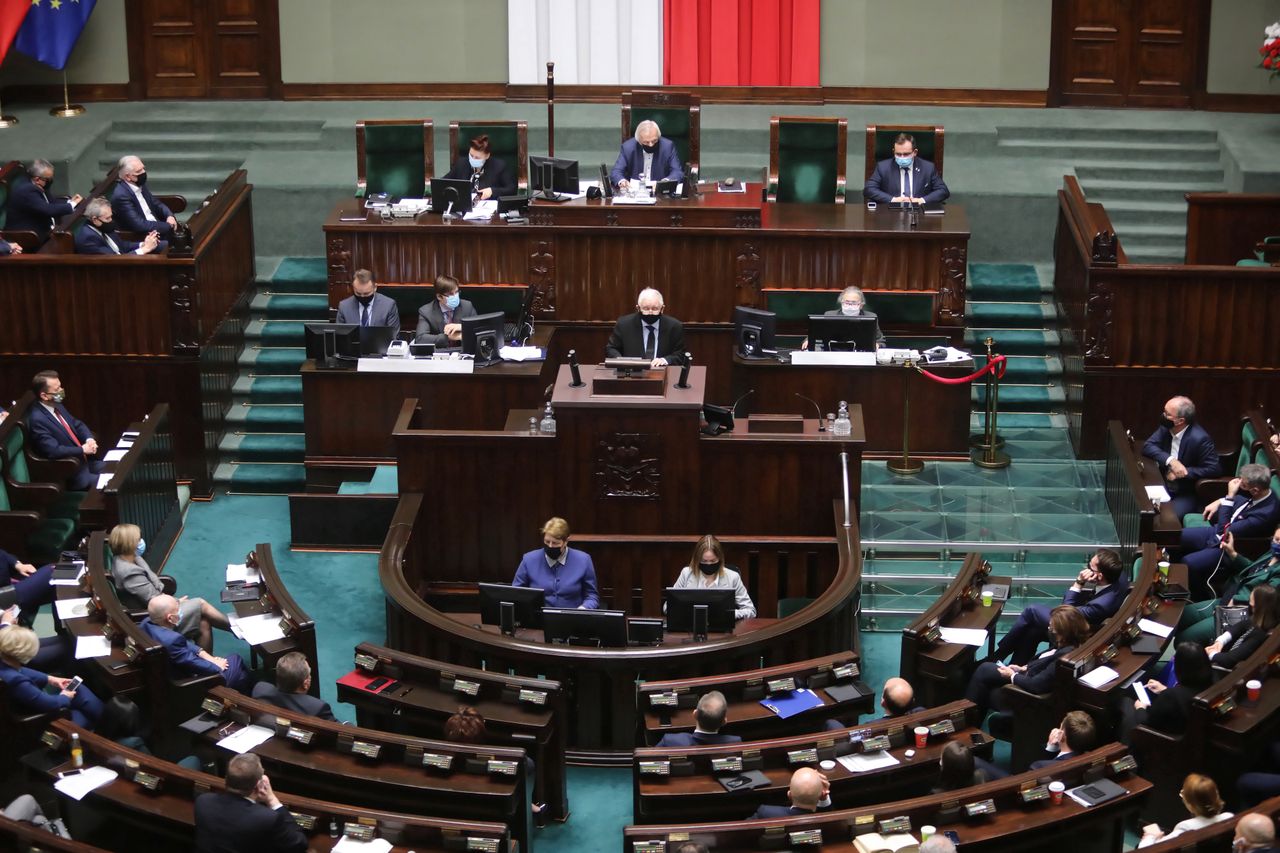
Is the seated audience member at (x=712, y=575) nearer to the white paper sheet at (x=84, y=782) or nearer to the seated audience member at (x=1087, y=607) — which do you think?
the seated audience member at (x=1087, y=607)

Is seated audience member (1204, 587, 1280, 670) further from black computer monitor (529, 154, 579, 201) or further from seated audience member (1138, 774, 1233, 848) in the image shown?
black computer monitor (529, 154, 579, 201)

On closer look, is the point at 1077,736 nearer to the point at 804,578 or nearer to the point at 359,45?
the point at 804,578

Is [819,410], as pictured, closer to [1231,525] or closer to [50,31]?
[1231,525]

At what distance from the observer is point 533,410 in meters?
12.3

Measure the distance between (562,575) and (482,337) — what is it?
2.54 m

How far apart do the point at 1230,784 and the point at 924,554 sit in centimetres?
330

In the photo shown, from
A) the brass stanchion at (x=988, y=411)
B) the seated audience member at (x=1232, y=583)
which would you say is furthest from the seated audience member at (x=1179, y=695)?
the brass stanchion at (x=988, y=411)

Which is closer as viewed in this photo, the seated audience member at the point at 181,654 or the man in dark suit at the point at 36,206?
the seated audience member at the point at 181,654

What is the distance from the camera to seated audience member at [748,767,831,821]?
821cm

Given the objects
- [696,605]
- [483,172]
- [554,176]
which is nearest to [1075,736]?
[696,605]

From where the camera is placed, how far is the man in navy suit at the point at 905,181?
47.1 feet

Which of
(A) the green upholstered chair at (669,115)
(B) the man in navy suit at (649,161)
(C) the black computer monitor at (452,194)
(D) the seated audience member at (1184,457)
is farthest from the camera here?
(A) the green upholstered chair at (669,115)

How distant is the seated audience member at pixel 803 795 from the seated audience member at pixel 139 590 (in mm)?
3648

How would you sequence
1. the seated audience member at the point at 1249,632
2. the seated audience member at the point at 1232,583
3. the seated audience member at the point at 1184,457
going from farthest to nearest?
the seated audience member at the point at 1184,457 → the seated audience member at the point at 1232,583 → the seated audience member at the point at 1249,632
